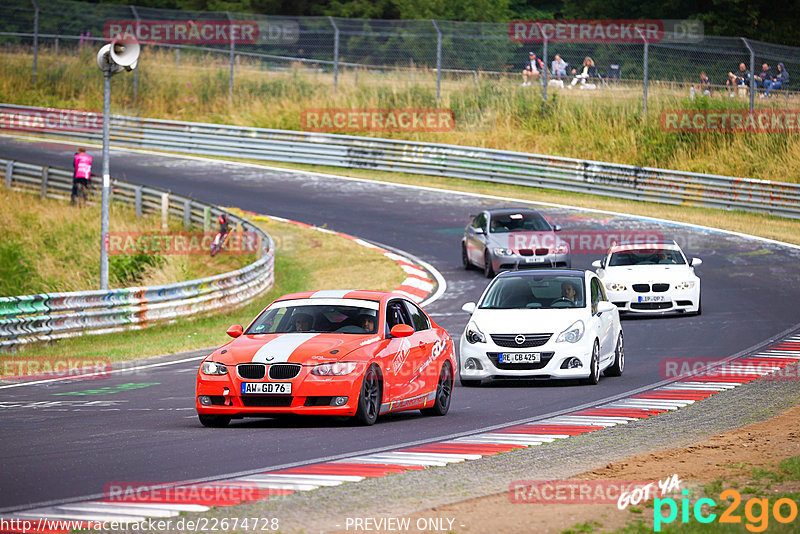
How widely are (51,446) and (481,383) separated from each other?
271 inches

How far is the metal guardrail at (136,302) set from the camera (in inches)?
760

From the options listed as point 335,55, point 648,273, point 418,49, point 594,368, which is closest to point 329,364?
point 594,368

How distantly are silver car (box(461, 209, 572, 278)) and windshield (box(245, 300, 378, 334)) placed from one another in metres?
14.0

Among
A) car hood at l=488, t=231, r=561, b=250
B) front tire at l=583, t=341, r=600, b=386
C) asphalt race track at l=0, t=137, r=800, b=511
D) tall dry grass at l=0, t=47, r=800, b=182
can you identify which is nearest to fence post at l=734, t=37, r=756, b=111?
tall dry grass at l=0, t=47, r=800, b=182

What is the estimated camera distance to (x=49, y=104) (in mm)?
50031

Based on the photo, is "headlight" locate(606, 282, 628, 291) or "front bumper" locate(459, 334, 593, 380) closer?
"front bumper" locate(459, 334, 593, 380)

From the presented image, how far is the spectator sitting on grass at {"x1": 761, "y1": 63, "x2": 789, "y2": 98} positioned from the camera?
3660cm

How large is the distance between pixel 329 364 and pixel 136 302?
11.2m

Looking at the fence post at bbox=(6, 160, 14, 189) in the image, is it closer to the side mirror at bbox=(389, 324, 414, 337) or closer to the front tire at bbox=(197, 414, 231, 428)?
the front tire at bbox=(197, 414, 231, 428)

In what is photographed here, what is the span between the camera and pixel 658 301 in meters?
22.4

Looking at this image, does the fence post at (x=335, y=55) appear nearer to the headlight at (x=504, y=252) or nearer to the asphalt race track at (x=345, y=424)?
the asphalt race track at (x=345, y=424)

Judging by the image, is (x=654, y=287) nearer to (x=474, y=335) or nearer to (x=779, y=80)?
A: (x=474, y=335)

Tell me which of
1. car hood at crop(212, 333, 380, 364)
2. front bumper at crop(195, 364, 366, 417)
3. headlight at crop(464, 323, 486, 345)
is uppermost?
car hood at crop(212, 333, 380, 364)

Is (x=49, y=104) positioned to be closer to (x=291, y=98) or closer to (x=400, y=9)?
(x=291, y=98)
